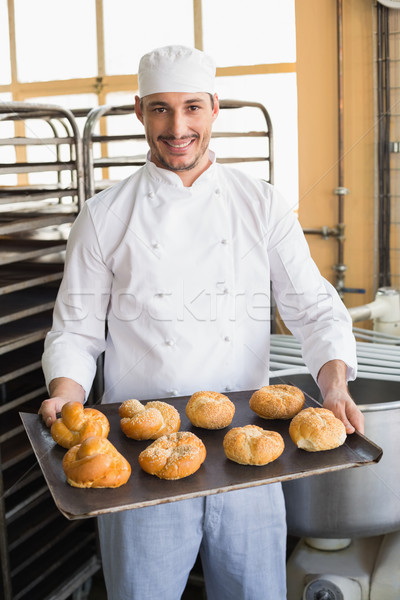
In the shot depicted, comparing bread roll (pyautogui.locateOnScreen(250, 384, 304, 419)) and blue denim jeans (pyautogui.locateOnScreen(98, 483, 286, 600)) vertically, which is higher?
bread roll (pyautogui.locateOnScreen(250, 384, 304, 419))

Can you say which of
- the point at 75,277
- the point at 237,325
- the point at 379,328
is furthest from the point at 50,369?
the point at 379,328

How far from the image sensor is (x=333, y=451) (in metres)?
1.26

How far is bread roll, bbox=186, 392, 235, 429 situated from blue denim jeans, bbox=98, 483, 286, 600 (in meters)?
0.20

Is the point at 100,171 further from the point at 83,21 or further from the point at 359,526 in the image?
the point at 359,526

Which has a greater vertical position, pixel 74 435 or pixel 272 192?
pixel 272 192

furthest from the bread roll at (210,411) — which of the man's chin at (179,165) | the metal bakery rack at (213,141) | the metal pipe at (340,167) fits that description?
the metal pipe at (340,167)

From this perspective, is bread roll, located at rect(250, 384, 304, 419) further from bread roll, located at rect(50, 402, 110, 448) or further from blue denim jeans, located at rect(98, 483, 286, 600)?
bread roll, located at rect(50, 402, 110, 448)

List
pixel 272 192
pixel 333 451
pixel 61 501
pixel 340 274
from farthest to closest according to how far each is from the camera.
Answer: pixel 340 274 < pixel 272 192 < pixel 333 451 < pixel 61 501

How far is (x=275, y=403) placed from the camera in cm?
138

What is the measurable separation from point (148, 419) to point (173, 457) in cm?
16

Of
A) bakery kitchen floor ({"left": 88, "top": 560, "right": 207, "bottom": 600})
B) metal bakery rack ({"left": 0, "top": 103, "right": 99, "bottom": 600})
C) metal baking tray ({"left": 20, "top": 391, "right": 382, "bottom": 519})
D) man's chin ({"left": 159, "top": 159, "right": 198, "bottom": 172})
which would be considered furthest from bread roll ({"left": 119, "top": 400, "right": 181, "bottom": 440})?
bakery kitchen floor ({"left": 88, "top": 560, "right": 207, "bottom": 600})

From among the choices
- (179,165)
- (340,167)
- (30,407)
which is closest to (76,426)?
(179,165)

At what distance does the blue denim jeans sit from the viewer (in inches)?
57.5

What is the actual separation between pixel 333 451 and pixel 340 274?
6.37ft
